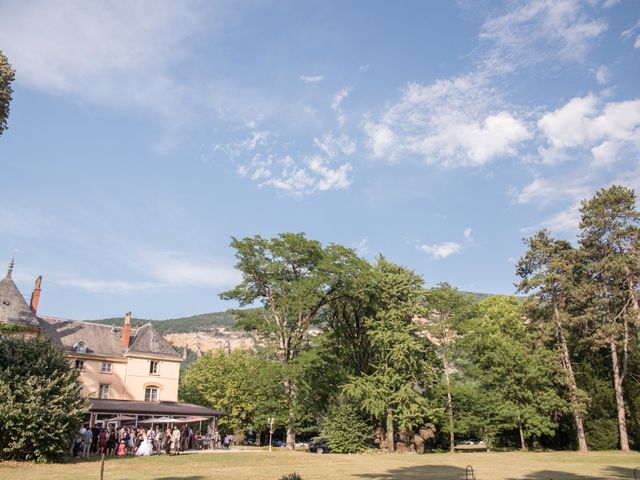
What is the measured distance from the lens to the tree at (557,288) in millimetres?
40031

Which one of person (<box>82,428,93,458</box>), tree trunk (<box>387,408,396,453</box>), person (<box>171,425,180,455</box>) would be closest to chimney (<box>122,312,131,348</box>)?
person (<box>171,425,180,455</box>)

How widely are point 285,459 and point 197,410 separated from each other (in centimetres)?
1705

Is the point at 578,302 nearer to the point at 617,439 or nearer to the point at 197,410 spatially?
the point at 617,439

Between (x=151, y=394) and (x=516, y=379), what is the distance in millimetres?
35146

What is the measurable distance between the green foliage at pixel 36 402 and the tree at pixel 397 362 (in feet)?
67.7

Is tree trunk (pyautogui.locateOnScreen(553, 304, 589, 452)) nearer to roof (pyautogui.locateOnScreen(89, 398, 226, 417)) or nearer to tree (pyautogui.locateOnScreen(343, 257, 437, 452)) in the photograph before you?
tree (pyautogui.locateOnScreen(343, 257, 437, 452))

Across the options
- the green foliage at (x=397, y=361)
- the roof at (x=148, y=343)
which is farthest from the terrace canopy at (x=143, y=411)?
the green foliage at (x=397, y=361)

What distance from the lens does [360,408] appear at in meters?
40.4

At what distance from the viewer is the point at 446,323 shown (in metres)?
44.5

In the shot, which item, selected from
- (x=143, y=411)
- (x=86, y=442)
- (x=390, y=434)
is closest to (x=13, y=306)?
(x=143, y=411)

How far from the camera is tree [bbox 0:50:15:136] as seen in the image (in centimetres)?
2429

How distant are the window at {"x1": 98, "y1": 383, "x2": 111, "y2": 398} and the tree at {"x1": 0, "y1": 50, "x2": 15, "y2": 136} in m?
30.2

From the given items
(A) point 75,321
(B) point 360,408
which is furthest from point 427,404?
(A) point 75,321

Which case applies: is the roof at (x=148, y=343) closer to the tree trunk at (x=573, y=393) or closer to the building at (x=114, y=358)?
the building at (x=114, y=358)
